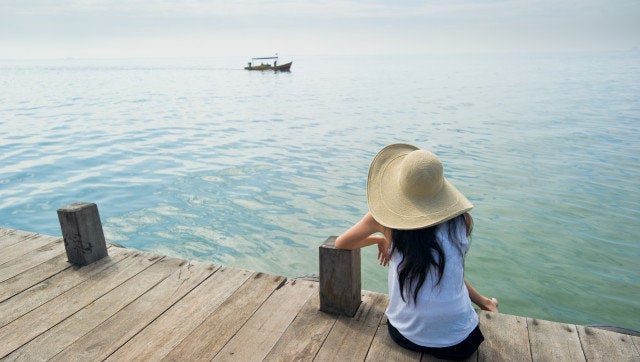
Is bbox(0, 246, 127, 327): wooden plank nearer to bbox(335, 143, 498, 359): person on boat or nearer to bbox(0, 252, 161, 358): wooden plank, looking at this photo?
bbox(0, 252, 161, 358): wooden plank

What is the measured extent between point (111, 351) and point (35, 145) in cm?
1850

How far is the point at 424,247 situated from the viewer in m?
2.20

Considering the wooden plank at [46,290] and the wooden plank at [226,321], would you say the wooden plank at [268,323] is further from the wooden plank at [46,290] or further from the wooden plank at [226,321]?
the wooden plank at [46,290]

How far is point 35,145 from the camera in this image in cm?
1772

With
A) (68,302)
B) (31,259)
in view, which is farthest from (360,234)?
(31,259)

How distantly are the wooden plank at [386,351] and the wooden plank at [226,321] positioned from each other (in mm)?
902

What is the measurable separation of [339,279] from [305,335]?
0.42m

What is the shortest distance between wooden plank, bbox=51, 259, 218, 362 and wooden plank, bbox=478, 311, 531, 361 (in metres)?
2.15

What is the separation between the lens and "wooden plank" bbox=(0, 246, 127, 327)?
10.2 feet

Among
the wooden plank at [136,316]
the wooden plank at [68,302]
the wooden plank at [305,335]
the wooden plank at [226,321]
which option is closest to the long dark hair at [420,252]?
the wooden plank at [305,335]

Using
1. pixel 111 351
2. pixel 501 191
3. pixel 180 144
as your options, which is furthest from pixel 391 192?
pixel 180 144

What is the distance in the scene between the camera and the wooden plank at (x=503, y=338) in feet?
8.19

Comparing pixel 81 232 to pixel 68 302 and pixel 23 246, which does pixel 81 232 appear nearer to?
pixel 68 302

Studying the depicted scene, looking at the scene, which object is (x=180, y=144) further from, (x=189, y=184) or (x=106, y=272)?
Answer: (x=106, y=272)
